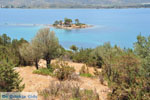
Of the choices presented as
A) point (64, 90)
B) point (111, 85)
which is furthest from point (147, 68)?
point (64, 90)

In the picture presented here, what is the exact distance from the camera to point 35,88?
7578 millimetres

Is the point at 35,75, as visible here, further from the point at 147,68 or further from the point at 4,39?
the point at 4,39

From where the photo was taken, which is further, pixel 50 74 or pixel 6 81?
pixel 50 74

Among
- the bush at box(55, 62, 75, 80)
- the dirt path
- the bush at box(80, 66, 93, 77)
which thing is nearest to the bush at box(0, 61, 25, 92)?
the dirt path

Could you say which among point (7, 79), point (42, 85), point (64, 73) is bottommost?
point (42, 85)

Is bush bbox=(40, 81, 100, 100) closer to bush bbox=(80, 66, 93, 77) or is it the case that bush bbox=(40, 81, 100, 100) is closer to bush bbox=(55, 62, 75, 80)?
bush bbox=(55, 62, 75, 80)

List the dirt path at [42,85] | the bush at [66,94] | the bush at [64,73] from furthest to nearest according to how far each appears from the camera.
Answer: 1. the bush at [64,73]
2. the dirt path at [42,85]
3. the bush at [66,94]

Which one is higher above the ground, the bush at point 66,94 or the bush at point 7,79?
the bush at point 7,79

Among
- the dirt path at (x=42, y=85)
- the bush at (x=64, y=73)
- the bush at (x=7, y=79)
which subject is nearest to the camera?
the bush at (x=7, y=79)

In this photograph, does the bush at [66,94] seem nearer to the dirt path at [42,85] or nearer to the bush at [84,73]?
the dirt path at [42,85]

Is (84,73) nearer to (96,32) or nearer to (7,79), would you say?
(7,79)

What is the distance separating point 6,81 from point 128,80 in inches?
173

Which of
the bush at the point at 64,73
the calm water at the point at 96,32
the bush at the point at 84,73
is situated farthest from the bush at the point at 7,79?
the calm water at the point at 96,32

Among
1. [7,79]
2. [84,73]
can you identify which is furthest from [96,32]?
[7,79]
